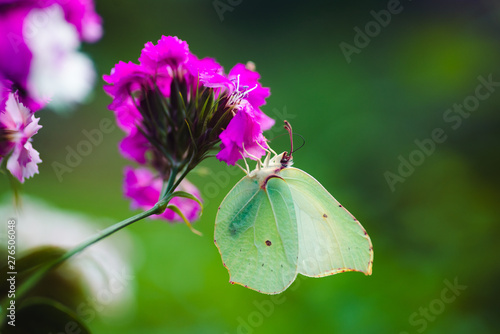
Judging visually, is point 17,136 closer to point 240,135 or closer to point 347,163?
point 240,135

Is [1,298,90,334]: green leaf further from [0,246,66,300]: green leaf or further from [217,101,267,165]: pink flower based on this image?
[217,101,267,165]: pink flower

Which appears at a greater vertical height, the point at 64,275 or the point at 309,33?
the point at 309,33

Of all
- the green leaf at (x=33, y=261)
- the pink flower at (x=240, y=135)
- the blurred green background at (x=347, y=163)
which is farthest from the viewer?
the blurred green background at (x=347, y=163)

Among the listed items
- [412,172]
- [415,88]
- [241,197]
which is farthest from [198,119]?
[415,88]

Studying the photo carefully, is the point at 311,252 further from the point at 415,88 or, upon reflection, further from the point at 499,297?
the point at 415,88

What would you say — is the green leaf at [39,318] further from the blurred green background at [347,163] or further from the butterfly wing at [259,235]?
the blurred green background at [347,163]

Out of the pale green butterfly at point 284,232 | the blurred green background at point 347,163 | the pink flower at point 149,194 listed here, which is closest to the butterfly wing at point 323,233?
the pale green butterfly at point 284,232
